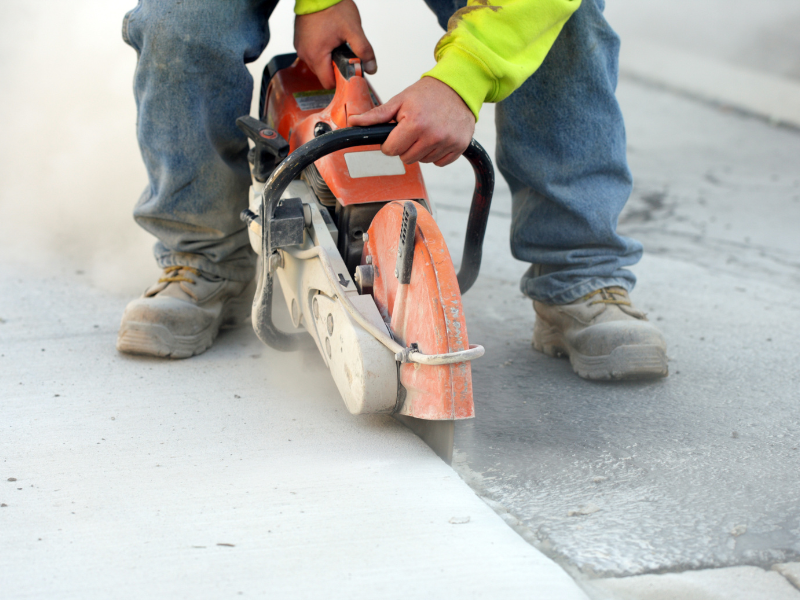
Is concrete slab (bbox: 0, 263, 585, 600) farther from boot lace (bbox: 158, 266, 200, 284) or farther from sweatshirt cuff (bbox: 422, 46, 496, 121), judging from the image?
sweatshirt cuff (bbox: 422, 46, 496, 121)

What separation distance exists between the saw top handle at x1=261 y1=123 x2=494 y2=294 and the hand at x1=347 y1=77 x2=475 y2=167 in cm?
2

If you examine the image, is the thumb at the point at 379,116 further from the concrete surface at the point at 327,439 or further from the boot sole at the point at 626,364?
the boot sole at the point at 626,364

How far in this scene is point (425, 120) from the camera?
43.6 inches

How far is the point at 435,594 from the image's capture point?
2.84 ft

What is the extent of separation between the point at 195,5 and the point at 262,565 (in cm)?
107

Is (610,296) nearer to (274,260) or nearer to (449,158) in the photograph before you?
(449,158)

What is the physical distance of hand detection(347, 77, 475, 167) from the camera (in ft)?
3.64

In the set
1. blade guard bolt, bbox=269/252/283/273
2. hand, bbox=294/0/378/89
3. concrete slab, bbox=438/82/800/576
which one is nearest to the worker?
hand, bbox=294/0/378/89

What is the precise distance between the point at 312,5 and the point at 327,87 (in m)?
0.16

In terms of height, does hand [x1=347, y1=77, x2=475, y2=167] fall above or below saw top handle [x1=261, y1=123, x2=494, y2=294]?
above

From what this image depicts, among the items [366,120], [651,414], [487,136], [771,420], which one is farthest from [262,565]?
[487,136]

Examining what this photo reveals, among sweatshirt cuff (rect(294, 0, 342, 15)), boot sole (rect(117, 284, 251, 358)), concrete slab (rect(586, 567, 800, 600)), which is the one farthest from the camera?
boot sole (rect(117, 284, 251, 358))

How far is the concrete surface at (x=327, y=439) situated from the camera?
0.93 meters

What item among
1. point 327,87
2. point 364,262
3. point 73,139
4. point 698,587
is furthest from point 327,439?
point 73,139
